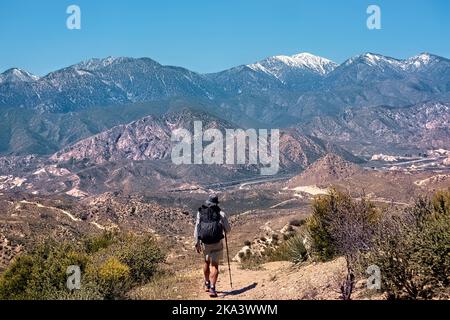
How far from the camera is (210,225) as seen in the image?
13.3 meters

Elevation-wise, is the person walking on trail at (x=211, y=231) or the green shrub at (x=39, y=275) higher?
the person walking on trail at (x=211, y=231)

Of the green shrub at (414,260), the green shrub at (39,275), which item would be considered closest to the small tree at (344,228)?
the green shrub at (414,260)

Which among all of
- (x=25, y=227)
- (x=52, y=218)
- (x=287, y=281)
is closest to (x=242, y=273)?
(x=287, y=281)

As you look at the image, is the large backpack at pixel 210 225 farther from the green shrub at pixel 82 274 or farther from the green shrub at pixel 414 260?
the green shrub at pixel 414 260

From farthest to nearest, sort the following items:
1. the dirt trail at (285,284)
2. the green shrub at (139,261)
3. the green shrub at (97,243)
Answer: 1. the green shrub at (97,243)
2. the green shrub at (139,261)
3. the dirt trail at (285,284)

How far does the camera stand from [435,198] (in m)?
19.7

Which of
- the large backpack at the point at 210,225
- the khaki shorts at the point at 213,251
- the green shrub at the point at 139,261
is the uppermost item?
the large backpack at the point at 210,225

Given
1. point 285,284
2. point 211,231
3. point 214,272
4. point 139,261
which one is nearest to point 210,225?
point 211,231

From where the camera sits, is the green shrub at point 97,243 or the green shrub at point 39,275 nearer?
the green shrub at point 39,275

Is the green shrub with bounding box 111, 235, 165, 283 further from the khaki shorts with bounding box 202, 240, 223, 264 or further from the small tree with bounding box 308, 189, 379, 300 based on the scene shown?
the khaki shorts with bounding box 202, 240, 223, 264

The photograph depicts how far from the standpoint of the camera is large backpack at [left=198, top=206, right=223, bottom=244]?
13.3m

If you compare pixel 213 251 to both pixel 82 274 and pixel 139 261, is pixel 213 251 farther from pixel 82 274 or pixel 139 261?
pixel 139 261

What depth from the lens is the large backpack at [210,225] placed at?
13.3 metres
